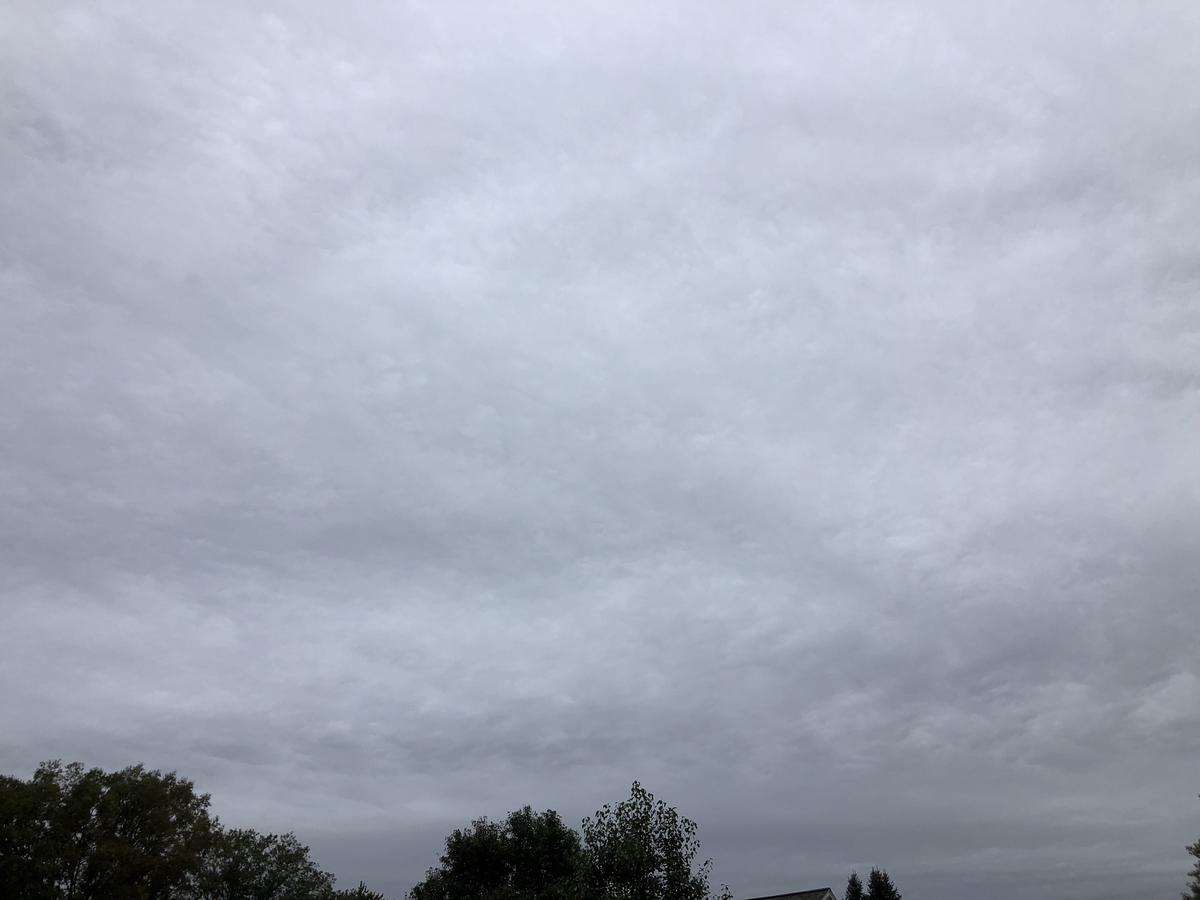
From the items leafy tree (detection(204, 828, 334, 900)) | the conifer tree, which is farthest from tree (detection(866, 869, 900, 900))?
leafy tree (detection(204, 828, 334, 900))

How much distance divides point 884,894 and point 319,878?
270 feet

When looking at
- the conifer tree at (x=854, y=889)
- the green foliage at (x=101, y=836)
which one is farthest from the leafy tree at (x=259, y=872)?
the conifer tree at (x=854, y=889)

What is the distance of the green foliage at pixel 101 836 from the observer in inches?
2825

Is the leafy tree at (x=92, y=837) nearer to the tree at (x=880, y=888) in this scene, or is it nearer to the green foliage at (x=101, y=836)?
the green foliage at (x=101, y=836)

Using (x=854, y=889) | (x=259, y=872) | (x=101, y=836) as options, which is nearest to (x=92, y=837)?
(x=101, y=836)

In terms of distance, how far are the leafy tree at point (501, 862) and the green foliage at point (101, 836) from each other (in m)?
25.8

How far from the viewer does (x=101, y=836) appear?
75375 mm

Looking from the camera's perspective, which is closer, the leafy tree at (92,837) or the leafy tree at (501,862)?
the leafy tree at (92,837)

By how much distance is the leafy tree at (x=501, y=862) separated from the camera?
97.9 m

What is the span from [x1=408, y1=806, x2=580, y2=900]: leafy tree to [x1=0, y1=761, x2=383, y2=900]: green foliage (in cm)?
2575

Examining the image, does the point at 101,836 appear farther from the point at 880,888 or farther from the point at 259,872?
the point at 880,888

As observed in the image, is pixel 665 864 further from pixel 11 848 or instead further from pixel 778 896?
pixel 11 848

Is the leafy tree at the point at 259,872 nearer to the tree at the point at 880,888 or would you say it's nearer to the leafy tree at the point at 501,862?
the leafy tree at the point at 501,862

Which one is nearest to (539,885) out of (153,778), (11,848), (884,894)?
(153,778)
